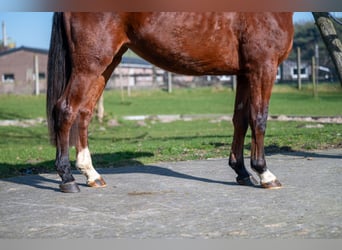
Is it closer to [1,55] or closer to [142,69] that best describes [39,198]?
[1,55]

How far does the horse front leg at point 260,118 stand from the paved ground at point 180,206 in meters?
0.17

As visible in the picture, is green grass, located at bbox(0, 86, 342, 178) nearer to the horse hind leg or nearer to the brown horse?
the horse hind leg

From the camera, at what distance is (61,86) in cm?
556

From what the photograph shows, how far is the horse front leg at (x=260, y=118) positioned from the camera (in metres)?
5.21

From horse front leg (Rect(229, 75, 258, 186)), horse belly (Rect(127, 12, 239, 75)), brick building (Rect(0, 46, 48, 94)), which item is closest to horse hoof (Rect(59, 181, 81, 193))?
horse belly (Rect(127, 12, 239, 75))

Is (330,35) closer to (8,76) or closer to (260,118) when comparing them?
(260,118)

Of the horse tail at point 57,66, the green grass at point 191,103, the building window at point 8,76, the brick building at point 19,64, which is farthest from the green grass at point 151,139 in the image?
the building window at point 8,76

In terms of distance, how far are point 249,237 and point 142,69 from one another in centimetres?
5927

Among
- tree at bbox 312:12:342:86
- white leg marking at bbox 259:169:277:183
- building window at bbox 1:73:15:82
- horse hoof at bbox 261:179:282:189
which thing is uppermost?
tree at bbox 312:12:342:86

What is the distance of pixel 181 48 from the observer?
17.1 ft

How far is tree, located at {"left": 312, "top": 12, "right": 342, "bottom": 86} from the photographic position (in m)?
8.44

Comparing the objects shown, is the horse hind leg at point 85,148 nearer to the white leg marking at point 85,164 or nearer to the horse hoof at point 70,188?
the white leg marking at point 85,164

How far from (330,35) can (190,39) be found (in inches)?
164

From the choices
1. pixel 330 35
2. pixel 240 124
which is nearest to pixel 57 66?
pixel 240 124
